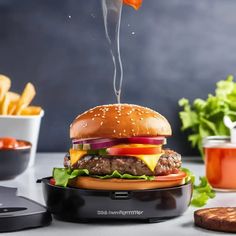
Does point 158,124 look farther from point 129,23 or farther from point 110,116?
point 129,23

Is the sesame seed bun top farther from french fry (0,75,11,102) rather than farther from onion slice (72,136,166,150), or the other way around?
french fry (0,75,11,102)

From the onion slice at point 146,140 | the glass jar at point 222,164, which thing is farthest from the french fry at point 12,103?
the onion slice at point 146,140

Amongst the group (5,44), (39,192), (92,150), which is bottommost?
(39,192)

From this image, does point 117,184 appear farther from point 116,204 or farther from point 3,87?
point 3,87

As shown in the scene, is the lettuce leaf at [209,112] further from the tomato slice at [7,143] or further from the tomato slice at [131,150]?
the tomato slice at [131,150]

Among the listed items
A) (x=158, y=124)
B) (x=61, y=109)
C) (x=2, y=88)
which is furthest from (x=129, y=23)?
(x=158, y=124)

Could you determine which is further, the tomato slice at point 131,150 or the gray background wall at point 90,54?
the gray background wall at point 90,54

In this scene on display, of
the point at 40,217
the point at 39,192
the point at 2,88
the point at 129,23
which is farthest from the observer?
the point at 129,23
